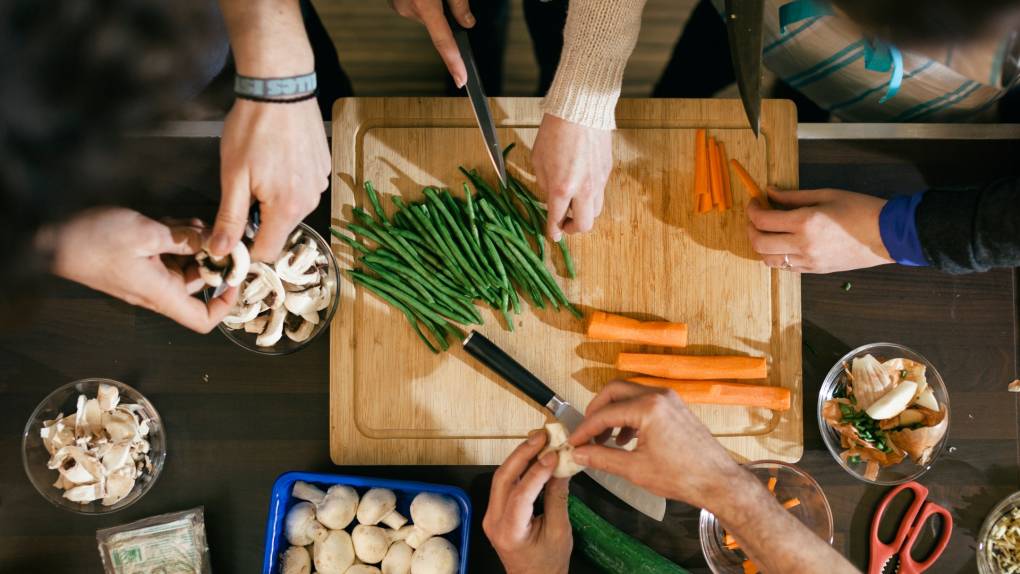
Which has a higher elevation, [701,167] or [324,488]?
[701,167]

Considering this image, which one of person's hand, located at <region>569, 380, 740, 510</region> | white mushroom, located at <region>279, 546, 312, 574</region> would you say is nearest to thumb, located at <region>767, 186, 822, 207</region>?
person's hand, located at <region>569, 380, 740, 510</region>

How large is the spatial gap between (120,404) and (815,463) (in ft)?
6.60

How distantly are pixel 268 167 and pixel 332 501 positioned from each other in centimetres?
96

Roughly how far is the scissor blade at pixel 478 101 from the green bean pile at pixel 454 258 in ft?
0.46

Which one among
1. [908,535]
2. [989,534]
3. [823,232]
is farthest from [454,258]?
[989,534]

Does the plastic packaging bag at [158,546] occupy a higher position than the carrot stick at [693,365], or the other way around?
the carrot stick at [693,365]

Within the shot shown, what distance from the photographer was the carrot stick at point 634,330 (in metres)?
1.98

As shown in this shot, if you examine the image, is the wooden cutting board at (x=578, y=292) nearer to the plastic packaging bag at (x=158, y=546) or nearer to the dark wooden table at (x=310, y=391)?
the dark wooden table at (x=310, y=391)

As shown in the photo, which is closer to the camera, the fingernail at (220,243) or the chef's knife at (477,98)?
the fingernail at (220,243)

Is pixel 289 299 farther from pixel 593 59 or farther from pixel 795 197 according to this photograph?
pixel 795 197

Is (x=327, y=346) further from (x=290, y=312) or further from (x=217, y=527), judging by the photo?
(x=217, y=527)

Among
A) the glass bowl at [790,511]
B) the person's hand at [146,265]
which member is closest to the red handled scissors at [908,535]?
the glass bowl at [790,511]

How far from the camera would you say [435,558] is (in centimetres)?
192

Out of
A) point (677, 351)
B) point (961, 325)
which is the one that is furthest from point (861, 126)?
point (677, 351)
